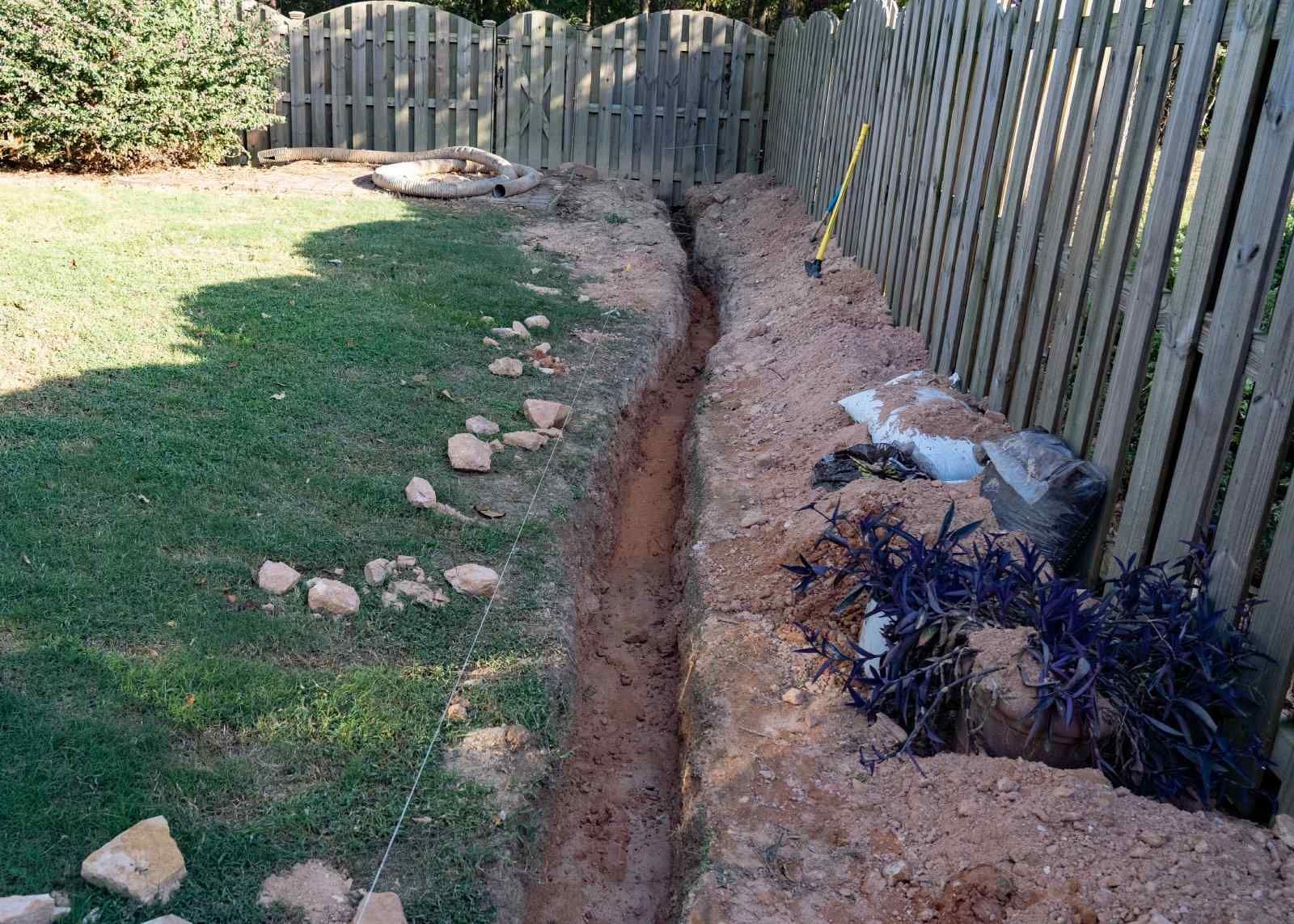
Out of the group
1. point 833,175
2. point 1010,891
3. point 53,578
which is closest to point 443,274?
point 833,175

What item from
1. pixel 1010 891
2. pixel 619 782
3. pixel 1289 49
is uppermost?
pixel 1289 49

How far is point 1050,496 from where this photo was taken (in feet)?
12.2

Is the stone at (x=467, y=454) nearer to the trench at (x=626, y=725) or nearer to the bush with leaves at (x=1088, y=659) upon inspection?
the trench at (x=626, y=725)

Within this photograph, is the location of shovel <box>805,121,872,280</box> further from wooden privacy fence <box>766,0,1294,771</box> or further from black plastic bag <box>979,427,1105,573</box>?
black plastic bag <box>979,427,1105,573</box>

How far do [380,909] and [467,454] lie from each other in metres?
2.68

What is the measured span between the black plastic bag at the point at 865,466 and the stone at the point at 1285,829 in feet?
6.49

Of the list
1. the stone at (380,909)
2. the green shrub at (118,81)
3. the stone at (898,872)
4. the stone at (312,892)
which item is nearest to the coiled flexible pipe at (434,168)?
the green shrub at (118,81)

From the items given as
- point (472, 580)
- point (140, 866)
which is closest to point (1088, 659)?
point (472, 580)

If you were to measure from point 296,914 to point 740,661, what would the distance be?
177 centimetres

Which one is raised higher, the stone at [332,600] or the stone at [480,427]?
the stone at [480,427]

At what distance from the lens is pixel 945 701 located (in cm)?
318

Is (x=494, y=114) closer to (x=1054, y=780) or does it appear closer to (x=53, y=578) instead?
(x=53, y=578)

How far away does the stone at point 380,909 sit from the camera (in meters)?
2.60

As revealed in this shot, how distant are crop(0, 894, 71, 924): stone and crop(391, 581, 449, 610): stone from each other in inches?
66.8
